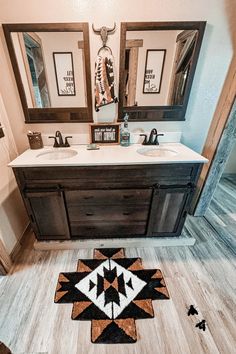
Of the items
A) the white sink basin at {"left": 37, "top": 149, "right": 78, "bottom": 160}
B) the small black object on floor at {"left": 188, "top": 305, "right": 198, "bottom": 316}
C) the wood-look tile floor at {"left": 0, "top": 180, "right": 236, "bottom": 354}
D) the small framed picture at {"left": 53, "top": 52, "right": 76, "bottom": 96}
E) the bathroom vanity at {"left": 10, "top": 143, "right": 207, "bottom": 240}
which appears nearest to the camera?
the wood-look tile floor at {"left": 0, "top": 180, "right": 236, "bottom": 354}

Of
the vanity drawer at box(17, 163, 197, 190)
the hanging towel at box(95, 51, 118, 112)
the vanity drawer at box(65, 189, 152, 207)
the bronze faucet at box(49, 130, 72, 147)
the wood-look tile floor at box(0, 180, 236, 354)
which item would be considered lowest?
the wood-look tile floor at box(0, 180, 236, 354)

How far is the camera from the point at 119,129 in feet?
5.28

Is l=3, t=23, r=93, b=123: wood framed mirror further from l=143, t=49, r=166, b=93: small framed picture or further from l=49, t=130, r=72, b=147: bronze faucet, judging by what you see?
l=143, t=49, r=166, b=93: small framed picture

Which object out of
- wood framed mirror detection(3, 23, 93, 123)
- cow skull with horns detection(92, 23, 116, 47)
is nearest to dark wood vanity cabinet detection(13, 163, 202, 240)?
wood framed mirror detection(3, 23, 93, 123)

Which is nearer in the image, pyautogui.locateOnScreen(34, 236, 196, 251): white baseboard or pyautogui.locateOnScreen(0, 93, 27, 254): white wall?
pyautogui.locateOnScreen(0, 93, 27, 254): white wall

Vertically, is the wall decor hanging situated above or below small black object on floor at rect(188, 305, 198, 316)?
above

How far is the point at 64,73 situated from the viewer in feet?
4.72

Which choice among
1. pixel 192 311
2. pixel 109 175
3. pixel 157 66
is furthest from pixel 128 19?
pixel 192 311

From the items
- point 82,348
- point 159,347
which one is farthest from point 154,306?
point 82,348

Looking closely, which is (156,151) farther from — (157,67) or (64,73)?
(64,73)

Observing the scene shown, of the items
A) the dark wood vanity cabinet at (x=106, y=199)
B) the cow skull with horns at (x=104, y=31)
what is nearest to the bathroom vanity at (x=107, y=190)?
the dark wood vanity cabinet at (x=106, y=199)

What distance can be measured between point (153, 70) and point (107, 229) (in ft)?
4.94

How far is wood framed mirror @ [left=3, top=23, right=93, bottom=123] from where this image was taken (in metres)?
1.33

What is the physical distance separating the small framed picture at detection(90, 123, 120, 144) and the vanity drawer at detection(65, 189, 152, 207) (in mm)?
538
